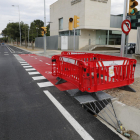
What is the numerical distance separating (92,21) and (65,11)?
9.13 m

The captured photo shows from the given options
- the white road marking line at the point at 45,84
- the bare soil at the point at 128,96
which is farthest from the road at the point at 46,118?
the bare soil at the point at 128,96

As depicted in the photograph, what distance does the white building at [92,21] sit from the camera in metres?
34.9

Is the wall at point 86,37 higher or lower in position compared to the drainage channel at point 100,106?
higher

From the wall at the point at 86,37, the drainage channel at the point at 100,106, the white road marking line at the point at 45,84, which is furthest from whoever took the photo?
the wall at the point at 86,37

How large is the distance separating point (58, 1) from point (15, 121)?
45308mm

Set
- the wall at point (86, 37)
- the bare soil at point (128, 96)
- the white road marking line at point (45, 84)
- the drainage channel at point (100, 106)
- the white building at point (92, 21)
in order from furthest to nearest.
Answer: the wall at point (86, 37), the white building at point (92, 21), the white road marking line at point (45, 84), the bare soil at point (128, 96), the drainage channel at point (100, 106)

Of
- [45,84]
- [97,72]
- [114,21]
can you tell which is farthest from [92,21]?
[97,72]

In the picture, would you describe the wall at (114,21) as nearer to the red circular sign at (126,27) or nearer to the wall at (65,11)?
the wall at (65,11)

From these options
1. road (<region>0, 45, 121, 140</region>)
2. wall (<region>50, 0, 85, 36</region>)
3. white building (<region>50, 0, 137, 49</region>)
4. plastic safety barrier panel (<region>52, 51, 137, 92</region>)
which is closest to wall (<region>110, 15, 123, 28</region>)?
white building (<region>50, 0, 137, 49</region>)

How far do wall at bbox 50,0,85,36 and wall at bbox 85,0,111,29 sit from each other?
107cm

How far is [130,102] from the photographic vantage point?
183 inches

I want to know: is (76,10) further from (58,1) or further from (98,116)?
(98,116)

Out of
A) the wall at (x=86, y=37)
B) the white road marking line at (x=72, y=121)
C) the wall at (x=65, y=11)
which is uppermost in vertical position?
the wall at (x=65, y=11)

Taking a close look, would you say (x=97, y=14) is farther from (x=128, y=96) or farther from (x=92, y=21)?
(x=128, y=96)
